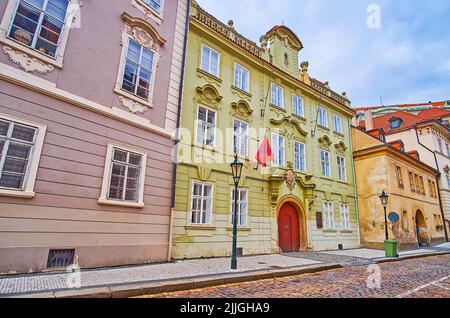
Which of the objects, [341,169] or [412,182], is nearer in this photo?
[341,169]

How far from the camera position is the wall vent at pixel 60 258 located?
6.70m

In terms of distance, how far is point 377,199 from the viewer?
18.6 metres

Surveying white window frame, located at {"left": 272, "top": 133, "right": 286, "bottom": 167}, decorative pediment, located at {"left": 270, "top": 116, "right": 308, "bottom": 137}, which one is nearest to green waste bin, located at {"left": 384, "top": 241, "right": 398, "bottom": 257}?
white window frame, located at {"left": 272, "top": 133, "right": 286, "bottom": 167}

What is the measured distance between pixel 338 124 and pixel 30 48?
19.6 meters

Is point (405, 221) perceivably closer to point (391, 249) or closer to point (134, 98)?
point (391, 249)

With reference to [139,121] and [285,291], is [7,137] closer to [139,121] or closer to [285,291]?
[139,121]

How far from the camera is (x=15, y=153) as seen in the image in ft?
21.2

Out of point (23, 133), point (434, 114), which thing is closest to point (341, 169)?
point (23, 133)

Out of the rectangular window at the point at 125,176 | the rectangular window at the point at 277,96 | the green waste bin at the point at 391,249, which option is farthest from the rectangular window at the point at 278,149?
the rectangular window at the point at 125,176

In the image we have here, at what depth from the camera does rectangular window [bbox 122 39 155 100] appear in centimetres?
920

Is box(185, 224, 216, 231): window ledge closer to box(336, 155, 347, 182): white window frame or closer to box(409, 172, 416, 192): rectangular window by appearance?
box(336, 155, 347, 182): white window frame
